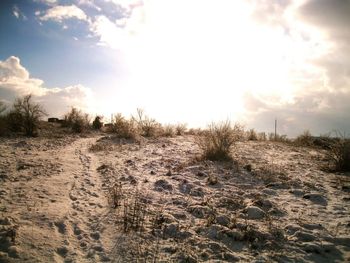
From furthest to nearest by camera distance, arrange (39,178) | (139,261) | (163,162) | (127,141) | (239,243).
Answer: (127,141) → (163,162) → (39,178) → (239,243) → (139,261)

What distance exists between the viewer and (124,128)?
511 inches

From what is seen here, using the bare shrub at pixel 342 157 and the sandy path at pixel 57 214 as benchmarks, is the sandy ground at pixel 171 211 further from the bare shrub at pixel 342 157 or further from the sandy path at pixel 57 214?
the bare shrub at pixel 342 157

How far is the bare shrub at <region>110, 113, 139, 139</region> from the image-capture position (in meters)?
12.5

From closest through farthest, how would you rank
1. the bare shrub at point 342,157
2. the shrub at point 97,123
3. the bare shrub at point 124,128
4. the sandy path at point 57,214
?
the sandy path at point 57,214, the bare shrub at point 342,157, the bare shrub at point 124,128, the shrub at point 97,123

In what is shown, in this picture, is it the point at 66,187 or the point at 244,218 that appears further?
the point at 66,187

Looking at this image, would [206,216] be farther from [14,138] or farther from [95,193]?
[14,138]

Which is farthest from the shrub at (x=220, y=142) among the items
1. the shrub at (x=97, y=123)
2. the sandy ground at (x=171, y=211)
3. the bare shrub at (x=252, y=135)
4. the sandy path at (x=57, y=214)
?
the shrub at (x=97, y=123)

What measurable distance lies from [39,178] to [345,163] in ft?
22.6

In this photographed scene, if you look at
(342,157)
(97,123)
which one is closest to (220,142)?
(342,157)

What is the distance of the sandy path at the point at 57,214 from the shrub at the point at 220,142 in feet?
10.0

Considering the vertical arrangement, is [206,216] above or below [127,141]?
below

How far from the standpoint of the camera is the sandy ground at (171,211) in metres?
3.56

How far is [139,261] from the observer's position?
3.37 m

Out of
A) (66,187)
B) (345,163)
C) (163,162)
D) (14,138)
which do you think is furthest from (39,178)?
(345,163)
